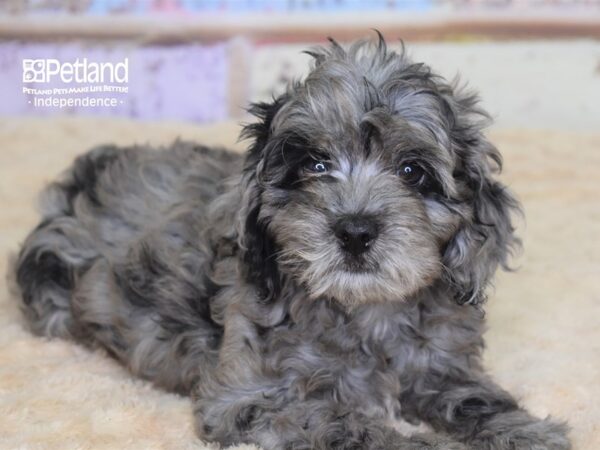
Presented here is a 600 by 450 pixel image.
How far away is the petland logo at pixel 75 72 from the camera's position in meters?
5.69

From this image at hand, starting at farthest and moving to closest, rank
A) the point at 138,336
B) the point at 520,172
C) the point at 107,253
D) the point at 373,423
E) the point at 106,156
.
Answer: the point at 520,172
the point at 106,156
the point at 107,253
the point at 138,336
the point at 373,423

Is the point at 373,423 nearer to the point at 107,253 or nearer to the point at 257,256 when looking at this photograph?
the point at 257,256

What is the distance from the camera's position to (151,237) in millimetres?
3889

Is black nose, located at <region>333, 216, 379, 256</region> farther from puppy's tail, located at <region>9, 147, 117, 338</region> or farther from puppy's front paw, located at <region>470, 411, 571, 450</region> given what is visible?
puppy's tail, located at <region>9, 147, 117, 338</region>

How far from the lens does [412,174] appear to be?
10.5 feet

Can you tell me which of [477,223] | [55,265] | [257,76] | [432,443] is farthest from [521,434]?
[257,76]

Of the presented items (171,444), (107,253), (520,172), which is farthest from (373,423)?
(520,172)

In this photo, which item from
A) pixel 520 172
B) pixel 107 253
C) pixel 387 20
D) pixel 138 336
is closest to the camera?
pixel 138 336

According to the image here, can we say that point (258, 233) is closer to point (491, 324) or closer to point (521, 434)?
point (521, 434)

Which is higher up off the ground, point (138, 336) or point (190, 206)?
point (190, 206)

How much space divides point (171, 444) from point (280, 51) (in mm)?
4718

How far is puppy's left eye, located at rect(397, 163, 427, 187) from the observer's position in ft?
10.4

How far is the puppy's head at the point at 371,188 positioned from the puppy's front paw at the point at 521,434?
0.42 m

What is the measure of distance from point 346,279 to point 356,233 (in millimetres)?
146
